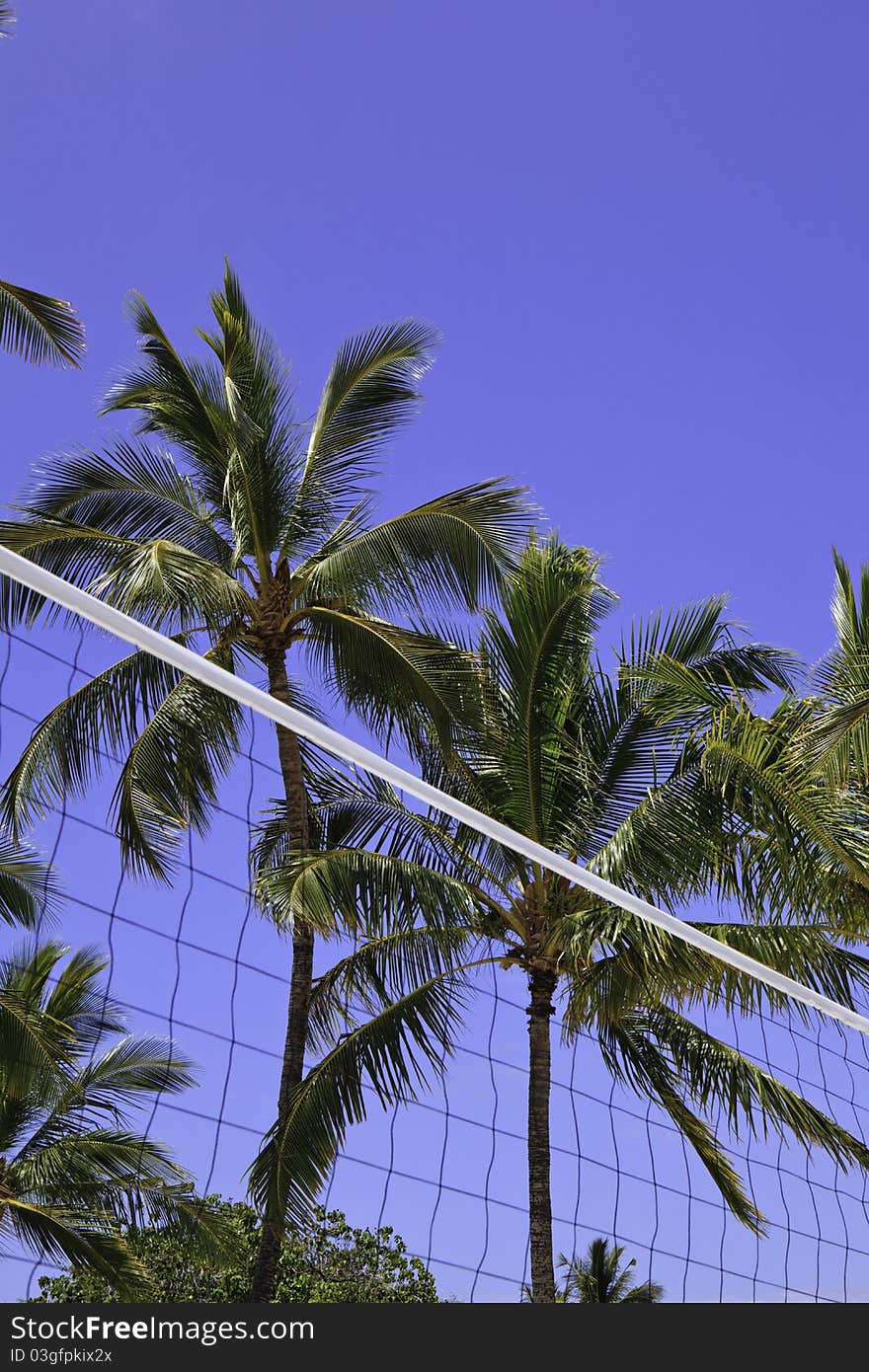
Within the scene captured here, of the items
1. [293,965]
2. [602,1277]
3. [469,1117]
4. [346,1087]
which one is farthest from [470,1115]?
[602,1277]

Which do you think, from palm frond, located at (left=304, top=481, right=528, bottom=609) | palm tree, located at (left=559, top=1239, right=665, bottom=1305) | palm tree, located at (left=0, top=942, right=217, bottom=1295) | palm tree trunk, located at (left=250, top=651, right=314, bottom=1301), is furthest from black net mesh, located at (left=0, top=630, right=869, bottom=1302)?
palm tree, located at (left=559, top=1239, right=665, bottom=1305)

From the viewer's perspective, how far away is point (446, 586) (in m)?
7.21

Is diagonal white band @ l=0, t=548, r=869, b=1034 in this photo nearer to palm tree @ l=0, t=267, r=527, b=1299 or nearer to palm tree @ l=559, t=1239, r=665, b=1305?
palm tree @ l=0, t=267, r=527, b=1299

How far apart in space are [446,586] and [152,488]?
70.3 inches

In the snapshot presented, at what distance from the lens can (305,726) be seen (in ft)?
8.31

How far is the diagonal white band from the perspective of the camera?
2215 mm

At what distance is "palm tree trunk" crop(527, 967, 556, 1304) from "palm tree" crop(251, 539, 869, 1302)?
0.01 m

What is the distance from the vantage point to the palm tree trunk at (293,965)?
6.48 metres

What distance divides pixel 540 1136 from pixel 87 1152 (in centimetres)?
478

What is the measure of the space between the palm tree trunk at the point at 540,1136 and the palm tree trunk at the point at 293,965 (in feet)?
3.79

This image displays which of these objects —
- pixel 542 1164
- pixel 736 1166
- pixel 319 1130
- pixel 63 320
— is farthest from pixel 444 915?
pixel 63 320

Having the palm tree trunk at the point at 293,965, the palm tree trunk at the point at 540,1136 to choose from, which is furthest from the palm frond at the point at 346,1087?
the palm tree trunk at the point at 540,1136

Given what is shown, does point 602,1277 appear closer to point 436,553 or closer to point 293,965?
point 293,965

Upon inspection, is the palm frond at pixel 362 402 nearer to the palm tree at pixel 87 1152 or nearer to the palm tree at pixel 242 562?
the palm tree at pixel 242 562
